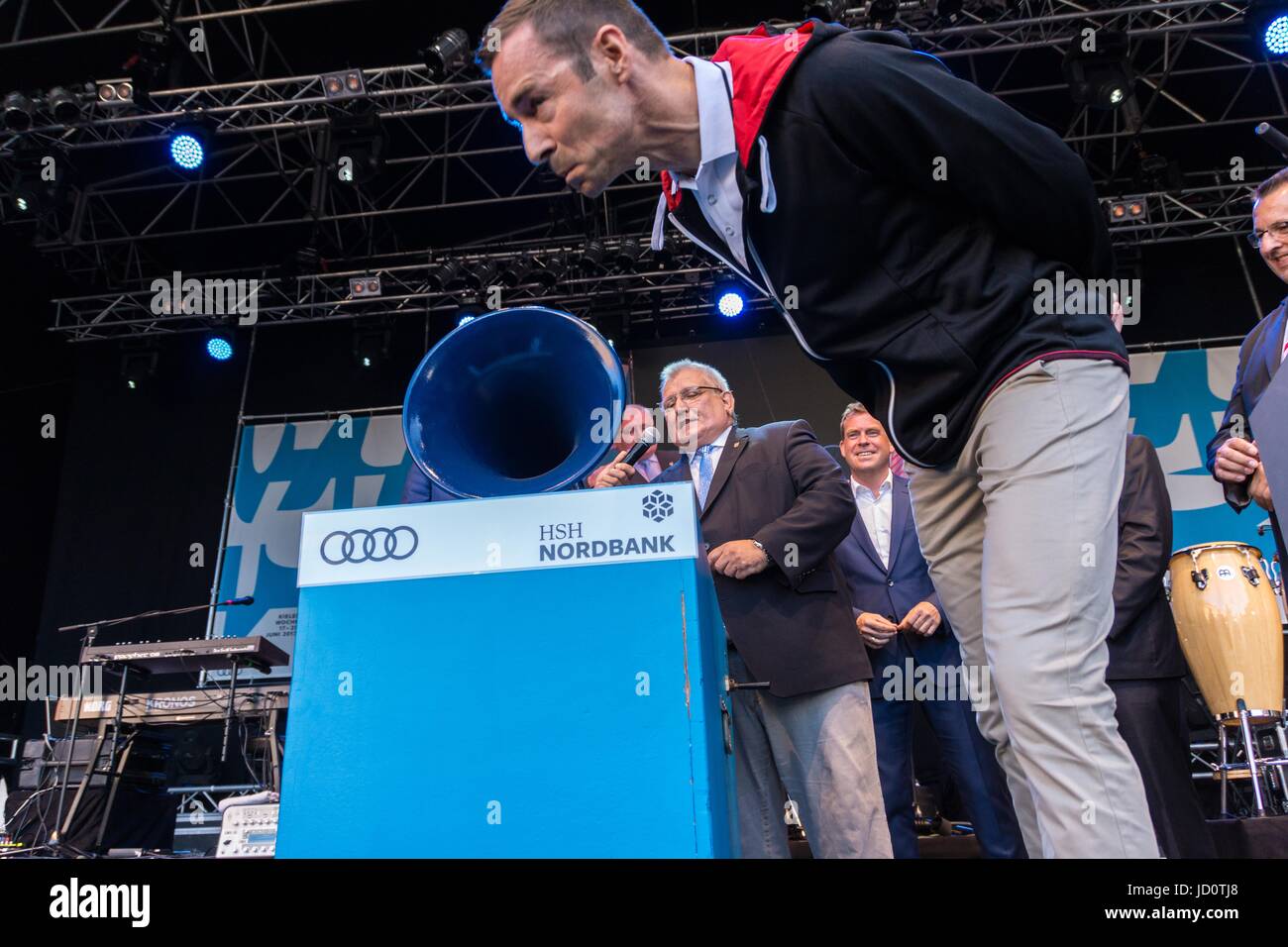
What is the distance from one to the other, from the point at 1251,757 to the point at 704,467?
8.21ft

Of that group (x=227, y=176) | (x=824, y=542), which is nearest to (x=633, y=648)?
(x=824, y=542)

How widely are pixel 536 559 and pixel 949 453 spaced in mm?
717

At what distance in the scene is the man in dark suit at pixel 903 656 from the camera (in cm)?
372

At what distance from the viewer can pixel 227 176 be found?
9.18 meters

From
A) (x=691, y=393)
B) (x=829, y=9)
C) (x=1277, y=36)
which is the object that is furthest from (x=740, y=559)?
(x=1277, y=36)

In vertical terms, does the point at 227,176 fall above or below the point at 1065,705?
above

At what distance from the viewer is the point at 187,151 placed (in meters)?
7.79

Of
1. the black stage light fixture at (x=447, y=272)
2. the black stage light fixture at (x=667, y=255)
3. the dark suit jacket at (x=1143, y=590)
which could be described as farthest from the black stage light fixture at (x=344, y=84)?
the dark suit jacket at (x=1143, y=590)

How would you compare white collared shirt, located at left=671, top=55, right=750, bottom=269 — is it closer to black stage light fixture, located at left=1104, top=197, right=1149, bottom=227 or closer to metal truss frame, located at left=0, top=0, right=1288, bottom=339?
metal truss frame, located at left=0, top=0, right=1288, bottom=339

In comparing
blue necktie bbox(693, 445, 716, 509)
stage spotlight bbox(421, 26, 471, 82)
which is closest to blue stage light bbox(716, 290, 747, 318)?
stage spotlight bbox(421, 26, 471, 82)

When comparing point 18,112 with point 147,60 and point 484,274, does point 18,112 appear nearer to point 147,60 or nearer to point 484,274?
point 147,60

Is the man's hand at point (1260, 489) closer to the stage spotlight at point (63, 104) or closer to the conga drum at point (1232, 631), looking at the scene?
the conga drum at point (1232, 631)

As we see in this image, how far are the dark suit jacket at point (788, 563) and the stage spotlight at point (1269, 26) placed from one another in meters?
5.80

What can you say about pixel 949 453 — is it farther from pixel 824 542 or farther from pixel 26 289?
pixel 26 289
